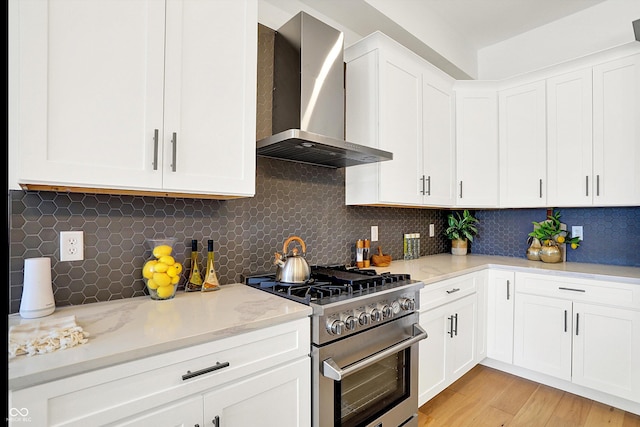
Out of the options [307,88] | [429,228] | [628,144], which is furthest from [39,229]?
[628,144]

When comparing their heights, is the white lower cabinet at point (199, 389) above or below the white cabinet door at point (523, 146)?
below

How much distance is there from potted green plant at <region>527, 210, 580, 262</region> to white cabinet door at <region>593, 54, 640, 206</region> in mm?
446

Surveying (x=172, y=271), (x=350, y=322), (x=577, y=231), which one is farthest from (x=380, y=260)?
(x=577, y=231)

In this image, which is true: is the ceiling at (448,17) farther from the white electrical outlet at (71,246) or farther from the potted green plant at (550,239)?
the white electrical outlet at (71,246)

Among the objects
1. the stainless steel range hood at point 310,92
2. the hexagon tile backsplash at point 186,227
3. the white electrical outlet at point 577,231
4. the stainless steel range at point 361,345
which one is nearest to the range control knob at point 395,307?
the stainless steel range at point 361,345

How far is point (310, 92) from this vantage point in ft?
6.40

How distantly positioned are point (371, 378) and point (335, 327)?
19.1 inches

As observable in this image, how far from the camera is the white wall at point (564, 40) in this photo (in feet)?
8.90

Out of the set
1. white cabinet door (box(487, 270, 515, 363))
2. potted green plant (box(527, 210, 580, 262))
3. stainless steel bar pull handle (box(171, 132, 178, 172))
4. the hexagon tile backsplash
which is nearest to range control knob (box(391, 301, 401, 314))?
the hexagon tile backsplash

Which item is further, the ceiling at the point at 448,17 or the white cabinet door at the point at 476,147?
the white cabinet door at the point at 476,147

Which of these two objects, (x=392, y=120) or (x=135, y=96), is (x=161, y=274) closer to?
(x=135, y=96)

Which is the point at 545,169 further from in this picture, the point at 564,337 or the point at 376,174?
the point at 376,174

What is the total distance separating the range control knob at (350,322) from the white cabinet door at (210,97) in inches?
29.0

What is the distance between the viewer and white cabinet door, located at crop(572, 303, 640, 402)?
2.16m
